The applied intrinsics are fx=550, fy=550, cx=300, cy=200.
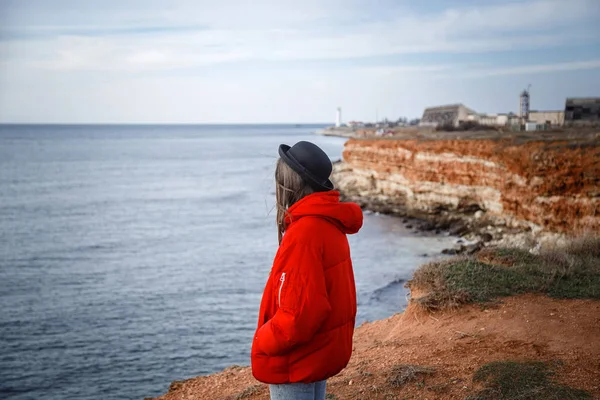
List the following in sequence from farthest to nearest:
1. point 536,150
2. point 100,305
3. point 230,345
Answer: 1. point 536,150
2. point 100,305
3. point 230,345

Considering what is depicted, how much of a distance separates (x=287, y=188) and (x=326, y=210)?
298mm

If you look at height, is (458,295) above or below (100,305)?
above

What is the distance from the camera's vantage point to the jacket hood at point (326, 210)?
9.89 feet

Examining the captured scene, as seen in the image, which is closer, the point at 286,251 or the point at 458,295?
the point at 286,251

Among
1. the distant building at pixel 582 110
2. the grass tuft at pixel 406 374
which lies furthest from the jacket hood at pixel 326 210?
the distant building at pixel 582 110

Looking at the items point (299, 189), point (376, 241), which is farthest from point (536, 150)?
point (299, 189)

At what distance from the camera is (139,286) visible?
18547 millimetres

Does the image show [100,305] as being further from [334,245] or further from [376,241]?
[334,245]

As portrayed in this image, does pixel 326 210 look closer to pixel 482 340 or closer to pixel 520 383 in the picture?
pixel 520 383

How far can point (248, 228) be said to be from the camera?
30.4 m

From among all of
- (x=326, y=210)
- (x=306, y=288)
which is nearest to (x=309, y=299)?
(x=306, y=288)

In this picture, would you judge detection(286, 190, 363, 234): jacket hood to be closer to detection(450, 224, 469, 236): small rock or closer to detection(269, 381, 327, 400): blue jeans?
detection(269, 381, 327, 400): blue jeans

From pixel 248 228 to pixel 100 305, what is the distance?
563 inches

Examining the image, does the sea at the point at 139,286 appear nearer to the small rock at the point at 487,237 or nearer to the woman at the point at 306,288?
the woman at the point at 306,288
